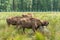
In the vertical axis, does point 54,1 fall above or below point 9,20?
below

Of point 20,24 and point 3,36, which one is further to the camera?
point 20,24

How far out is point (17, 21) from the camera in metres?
7.07

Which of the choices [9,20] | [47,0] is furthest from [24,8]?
[9,20]

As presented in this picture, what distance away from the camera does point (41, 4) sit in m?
51.3

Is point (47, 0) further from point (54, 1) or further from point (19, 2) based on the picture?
point (19, 2)

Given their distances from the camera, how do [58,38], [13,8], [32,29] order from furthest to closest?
[13,8] → [32,29] → [58,38]

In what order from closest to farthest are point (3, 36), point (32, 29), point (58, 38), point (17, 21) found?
point (58, 38), point (3, 36), point (32, 29), point (17, 21)

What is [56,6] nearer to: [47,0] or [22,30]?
[47,0]

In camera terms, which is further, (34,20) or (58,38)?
(34,20)

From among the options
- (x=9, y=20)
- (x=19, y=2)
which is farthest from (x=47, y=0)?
(x=9, y=20)

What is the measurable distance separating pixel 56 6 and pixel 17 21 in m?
44.4

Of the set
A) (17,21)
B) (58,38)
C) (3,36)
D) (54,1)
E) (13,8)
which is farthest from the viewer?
(54,1)

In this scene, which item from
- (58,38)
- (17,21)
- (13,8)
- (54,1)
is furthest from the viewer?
(54,1)

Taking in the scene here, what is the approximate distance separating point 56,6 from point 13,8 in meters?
9.09
